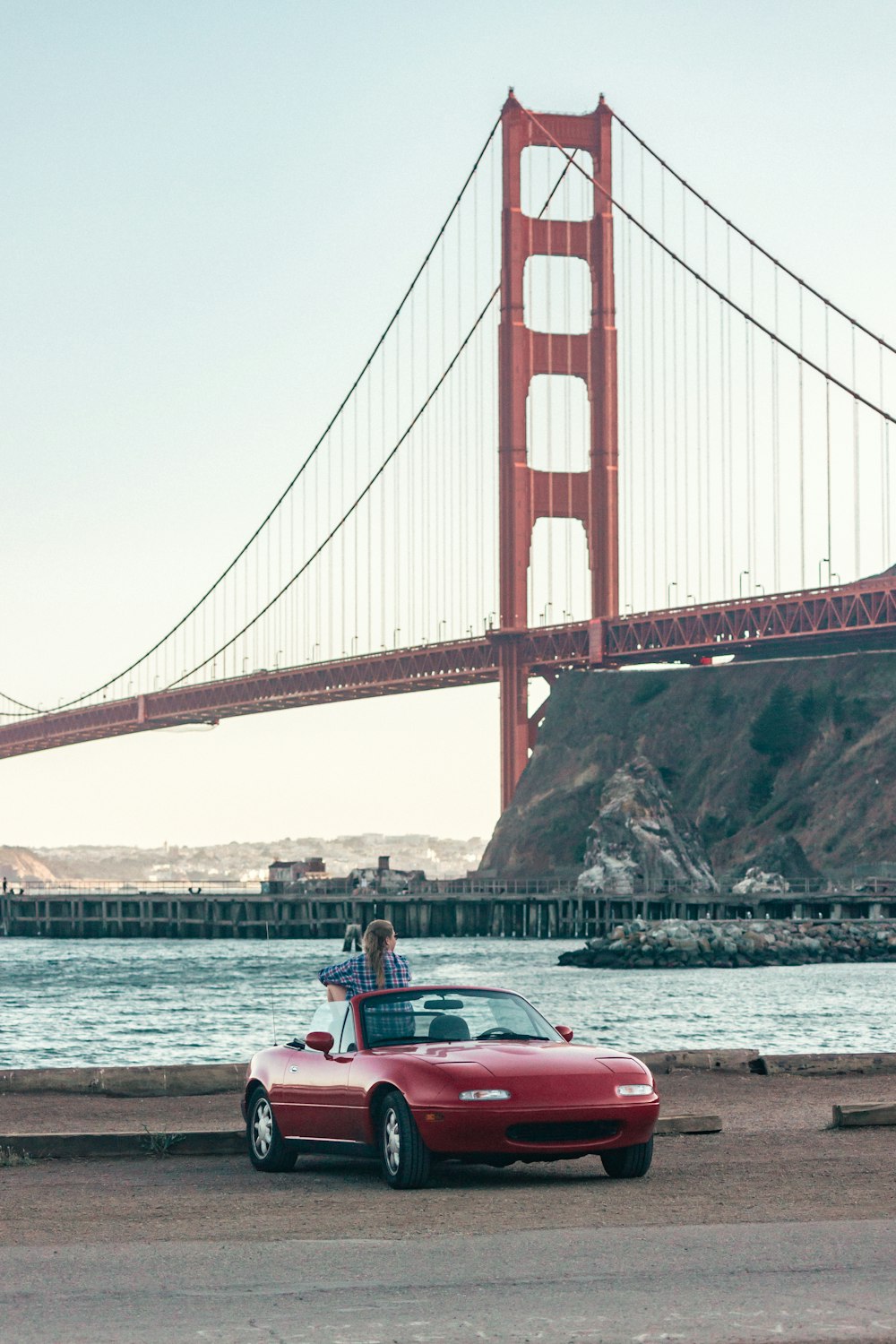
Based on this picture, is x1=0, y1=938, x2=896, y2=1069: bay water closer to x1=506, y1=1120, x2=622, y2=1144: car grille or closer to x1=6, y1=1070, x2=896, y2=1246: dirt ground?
x1=6, y1=1070, x2=896, y2=1246: dirt ground

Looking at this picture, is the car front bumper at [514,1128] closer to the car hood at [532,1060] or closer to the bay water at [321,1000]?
the car hood at [532,1060]

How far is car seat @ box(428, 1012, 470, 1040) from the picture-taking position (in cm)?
1177

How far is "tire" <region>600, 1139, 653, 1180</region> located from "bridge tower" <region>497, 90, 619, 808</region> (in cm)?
8601

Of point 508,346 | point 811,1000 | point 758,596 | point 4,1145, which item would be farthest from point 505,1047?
point 508,346

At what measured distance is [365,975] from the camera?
1264 cm

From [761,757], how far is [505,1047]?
107742 mm

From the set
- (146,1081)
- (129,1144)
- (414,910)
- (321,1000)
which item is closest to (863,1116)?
(129,1144)

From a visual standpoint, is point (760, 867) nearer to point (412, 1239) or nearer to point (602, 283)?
point (602, 283)

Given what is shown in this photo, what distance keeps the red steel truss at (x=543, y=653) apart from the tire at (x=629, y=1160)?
74.9m

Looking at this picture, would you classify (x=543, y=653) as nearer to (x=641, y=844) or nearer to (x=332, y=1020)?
(x=641, y=844)

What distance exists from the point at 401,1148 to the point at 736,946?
71.1 meters

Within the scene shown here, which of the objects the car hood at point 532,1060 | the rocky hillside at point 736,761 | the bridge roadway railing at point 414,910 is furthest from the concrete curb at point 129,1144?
the rocky hillside at point 736,761

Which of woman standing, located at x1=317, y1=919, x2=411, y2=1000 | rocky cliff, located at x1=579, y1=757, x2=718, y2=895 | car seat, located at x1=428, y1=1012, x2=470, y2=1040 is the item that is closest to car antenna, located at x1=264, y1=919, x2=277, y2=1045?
woman standing, located at x1=317, y1=919, x2=411, y2=1000

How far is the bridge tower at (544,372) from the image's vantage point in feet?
325
